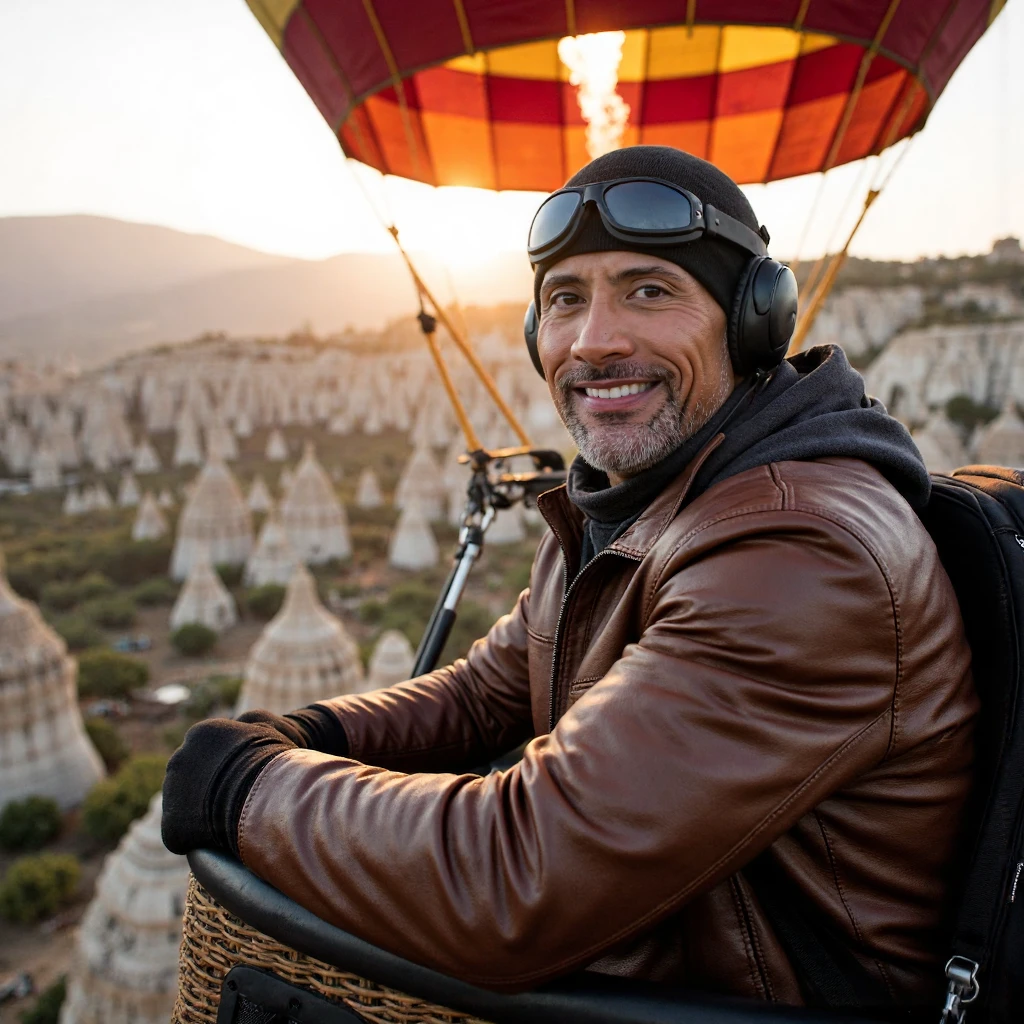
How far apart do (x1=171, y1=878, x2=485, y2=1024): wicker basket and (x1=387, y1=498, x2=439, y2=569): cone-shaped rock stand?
79.5 feet

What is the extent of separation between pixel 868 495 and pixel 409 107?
182 inches

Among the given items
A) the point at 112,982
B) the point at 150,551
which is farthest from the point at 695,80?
the point at 150,551

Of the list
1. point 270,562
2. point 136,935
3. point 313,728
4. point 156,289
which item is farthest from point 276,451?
point 156,289

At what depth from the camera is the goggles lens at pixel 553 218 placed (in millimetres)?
1832

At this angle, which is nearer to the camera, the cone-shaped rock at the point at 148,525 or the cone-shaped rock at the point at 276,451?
the cone-shaped rock at the point at 148,525

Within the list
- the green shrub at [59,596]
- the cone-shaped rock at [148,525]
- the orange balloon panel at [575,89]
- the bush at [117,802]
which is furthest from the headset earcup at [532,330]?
the cone-shaped rock at [148,525]

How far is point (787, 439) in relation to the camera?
1.56 m

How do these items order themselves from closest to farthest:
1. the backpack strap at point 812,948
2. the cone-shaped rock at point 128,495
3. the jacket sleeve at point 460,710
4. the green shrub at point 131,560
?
the backpack strap at point 812,948 < the jacket sleeve at point 460,710 < the green shrub at point 131,560 < the cone-shaped rock at point 128,495

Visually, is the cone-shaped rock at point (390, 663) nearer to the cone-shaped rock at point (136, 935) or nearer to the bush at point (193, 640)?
the cone-shaped rock at point (136, 935)

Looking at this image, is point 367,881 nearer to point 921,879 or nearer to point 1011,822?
point 921,879

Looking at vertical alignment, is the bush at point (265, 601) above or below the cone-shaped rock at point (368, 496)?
below

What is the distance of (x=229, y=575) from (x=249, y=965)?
24.8 meters

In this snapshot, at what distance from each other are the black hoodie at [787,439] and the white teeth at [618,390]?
149mm

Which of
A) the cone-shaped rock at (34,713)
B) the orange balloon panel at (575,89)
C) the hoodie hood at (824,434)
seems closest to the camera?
the hoodie hood at (824,434)
